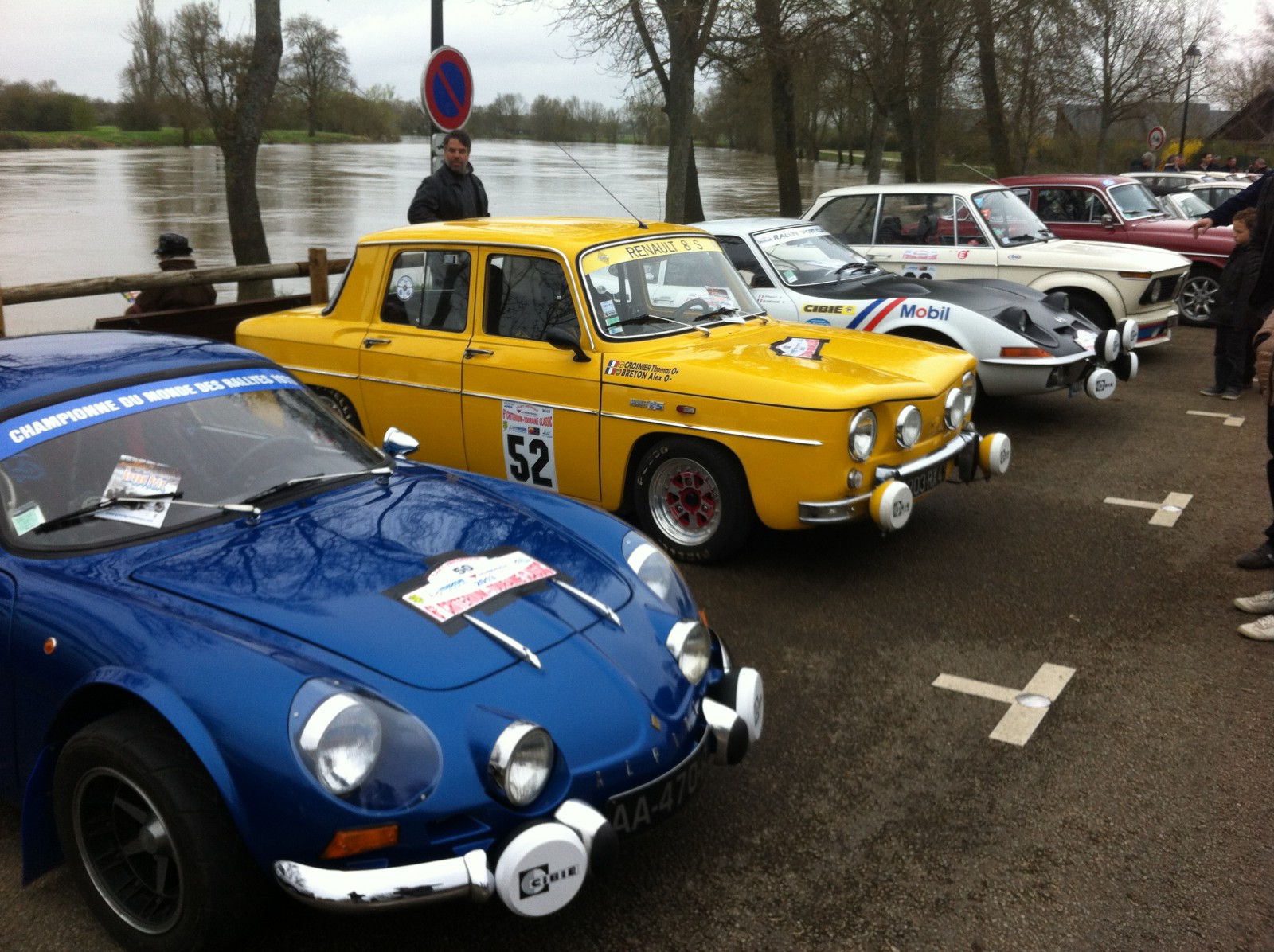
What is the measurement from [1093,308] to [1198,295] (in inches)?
161

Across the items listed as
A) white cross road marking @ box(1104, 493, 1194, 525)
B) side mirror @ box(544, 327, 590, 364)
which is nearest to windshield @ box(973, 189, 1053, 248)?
white cross road marking @ box(1104, 493, 1194, 525)

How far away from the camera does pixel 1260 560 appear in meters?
5.51

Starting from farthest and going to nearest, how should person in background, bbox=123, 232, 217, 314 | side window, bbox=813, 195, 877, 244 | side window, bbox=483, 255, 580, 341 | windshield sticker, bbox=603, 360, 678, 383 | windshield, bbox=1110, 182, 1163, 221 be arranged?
windshield, bbox=1110, 182, 1163, 221, side window, bbox=813, 195, 877, 244, person in background, bbox=123, 232, 217, 314, side window, bbox=483, 255, 580, 341, windshield sticker, bbox=603, 360, 678, 383

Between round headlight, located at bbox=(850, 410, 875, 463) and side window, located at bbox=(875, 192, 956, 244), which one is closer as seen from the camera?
round headlight, located at bbox=(850, 410, 875, 463)

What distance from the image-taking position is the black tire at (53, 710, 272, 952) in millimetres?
2529

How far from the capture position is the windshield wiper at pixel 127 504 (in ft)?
10.4

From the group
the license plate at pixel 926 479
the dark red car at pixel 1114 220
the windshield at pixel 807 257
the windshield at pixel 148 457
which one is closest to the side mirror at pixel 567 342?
the license plate at pixel 926 479

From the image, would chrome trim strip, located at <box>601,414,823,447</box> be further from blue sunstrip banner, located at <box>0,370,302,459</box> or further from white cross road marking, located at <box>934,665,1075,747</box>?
blue sunstrip banner, located at <box>0,370,302,459</box>

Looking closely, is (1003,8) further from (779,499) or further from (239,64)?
(779,499)

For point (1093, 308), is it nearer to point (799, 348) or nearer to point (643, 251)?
point (799, 348)

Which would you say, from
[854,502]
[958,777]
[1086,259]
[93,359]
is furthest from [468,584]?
[1086,259]

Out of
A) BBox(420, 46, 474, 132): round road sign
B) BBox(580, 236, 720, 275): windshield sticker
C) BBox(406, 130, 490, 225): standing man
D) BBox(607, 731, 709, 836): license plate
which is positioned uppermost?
BBox(420, 46, 474, 132): round road sign

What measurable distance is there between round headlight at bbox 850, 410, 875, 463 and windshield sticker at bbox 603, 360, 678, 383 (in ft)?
3.06

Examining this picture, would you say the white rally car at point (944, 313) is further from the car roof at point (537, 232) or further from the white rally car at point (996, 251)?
the car roof at point (537, 232)
